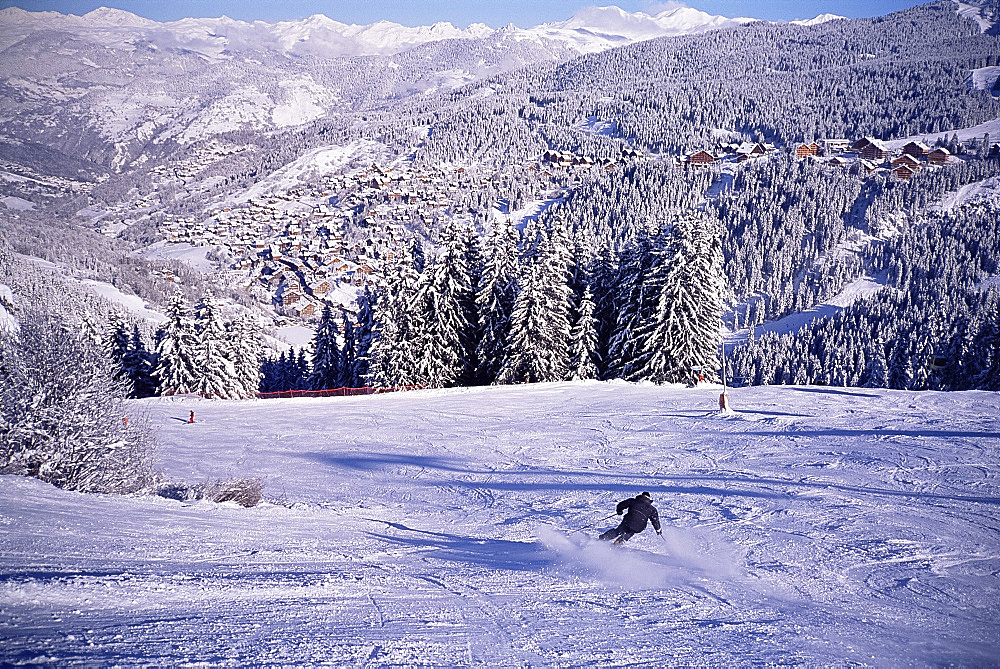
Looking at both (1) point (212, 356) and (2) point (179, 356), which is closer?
(2) point (179, 356)

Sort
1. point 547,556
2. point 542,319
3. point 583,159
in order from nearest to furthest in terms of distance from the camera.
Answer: point 547,556 < point 542,319 < point 583,159

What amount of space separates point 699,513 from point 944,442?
7444 mm

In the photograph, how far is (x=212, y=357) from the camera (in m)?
37.6

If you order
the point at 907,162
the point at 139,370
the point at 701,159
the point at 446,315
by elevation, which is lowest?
the point at 139,370

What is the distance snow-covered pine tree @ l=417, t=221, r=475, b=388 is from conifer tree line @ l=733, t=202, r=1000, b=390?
116ft

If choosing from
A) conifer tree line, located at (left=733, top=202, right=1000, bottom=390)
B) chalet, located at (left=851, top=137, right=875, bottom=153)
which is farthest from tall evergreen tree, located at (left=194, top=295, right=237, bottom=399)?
chalet, located at (left=851, top=137, right=875, bottom=153)

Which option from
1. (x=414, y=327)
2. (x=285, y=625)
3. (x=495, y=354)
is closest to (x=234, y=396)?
(x=414, y=327)

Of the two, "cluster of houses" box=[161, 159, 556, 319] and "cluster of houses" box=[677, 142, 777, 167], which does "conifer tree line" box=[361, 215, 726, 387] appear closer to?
"cluster of houses" box=[161, 159, 556, 319]

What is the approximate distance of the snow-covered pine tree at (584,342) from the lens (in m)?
32.0

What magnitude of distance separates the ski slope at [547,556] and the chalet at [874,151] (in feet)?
598

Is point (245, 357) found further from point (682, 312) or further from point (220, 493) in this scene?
point (220, 493)

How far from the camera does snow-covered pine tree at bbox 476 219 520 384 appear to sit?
3284 centimetres

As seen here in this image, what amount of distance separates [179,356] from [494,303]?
823 inches

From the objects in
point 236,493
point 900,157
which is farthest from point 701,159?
point 236,493
